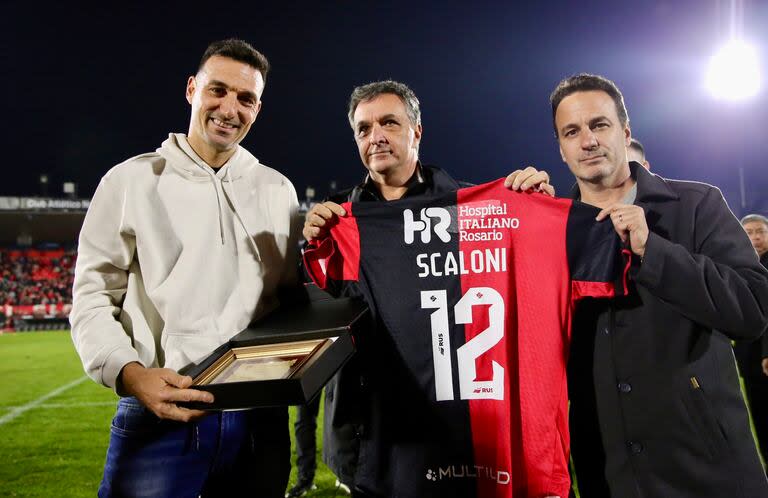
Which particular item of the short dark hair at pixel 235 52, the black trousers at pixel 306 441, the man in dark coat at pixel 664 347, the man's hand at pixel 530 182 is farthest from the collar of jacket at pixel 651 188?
the black trousers at pixel 306 441

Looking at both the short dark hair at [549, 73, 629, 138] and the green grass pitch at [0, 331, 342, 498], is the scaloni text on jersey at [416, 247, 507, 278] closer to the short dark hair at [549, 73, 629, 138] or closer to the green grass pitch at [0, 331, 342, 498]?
the short dark hair at [549, 73, 629, 138]

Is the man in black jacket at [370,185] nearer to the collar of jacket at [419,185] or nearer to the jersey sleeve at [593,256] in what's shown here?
the collar of jacket at [419,185]

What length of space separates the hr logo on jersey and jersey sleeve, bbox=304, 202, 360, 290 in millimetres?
222

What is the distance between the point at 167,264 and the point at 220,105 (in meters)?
0.67

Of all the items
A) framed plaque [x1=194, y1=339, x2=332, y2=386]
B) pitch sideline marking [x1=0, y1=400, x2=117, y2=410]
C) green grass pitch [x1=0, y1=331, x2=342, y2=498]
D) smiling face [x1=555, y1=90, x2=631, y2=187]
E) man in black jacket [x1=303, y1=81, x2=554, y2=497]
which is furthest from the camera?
pitch sideline marking [x1=0, y1=400, x2=117, y2=410]

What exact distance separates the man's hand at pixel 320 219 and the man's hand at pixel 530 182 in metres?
0.73

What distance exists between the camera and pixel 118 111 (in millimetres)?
42500

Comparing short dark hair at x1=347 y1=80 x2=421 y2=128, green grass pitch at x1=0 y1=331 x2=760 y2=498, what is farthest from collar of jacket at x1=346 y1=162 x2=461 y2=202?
green grass pitch at x1=0 y1=331 x2=760 y2=498

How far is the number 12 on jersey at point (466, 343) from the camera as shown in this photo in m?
1.99

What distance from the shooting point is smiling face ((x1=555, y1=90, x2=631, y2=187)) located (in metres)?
2.14

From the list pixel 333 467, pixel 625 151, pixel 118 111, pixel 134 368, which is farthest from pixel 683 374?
pixel 118 111

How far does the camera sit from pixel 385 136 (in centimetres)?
242

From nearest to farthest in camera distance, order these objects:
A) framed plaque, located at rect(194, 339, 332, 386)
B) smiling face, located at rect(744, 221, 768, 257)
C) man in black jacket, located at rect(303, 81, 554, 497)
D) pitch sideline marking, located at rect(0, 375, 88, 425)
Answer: framed plaque, located at rect(194, 339, 332, 386), man in black jacket, located at rect(303, 81, 554, 497), smiling face, located at rect(744, 221, 768, 257), pitch sideline marking, located at rect(0, 375, 88, 425)

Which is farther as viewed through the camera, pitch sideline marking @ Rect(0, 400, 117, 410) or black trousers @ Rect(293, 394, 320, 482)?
pitch sideline marking @ Rect(0, 400, 117, 410)
